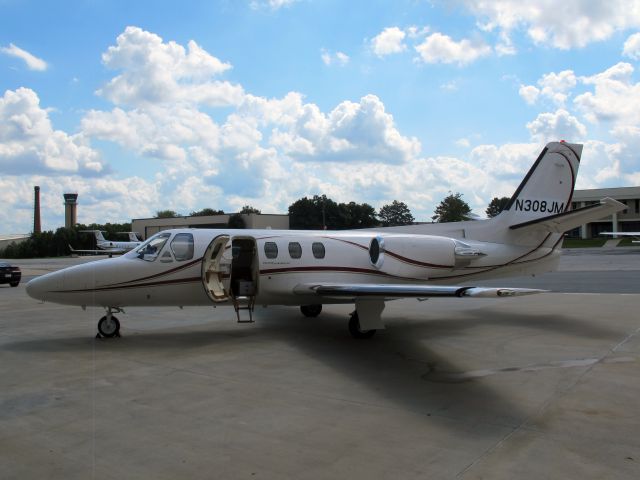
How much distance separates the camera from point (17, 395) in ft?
24.6

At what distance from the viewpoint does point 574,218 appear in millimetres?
13273

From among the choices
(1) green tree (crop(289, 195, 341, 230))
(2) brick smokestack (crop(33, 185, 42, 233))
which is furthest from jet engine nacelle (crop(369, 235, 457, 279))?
(2) brick smokestack (crop(33, 185, 42, 233))

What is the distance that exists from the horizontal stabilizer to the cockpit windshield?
30.8ft

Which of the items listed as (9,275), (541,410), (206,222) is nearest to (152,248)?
(541,410)

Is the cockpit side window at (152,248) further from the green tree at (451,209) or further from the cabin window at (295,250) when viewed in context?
the green tree at (451,209)

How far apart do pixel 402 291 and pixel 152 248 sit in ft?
18.9

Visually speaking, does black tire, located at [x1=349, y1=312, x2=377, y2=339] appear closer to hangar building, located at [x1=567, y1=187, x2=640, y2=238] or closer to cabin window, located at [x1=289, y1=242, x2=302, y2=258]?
cabin window, located at [x1=289, y1=242, x2=302, y2=258]

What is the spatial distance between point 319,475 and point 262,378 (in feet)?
12.0

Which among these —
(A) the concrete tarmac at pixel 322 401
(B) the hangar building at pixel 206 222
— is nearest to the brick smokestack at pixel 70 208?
(B) the hangar building at pixel 206 222

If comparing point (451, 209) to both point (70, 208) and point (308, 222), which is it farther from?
point (70, 208)

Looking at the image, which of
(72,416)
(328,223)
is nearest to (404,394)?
(72,416)

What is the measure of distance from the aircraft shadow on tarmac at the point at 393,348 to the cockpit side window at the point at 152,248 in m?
1.87

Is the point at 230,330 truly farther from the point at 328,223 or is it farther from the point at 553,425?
the point at 328,223

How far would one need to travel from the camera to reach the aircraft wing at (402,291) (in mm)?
7777
